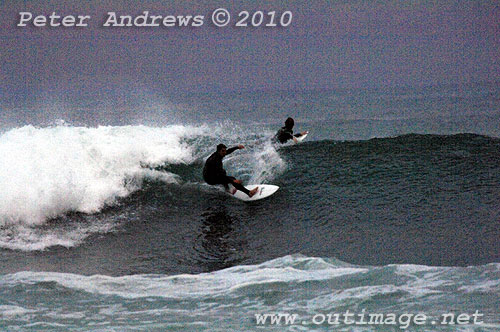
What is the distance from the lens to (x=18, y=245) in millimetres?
9672

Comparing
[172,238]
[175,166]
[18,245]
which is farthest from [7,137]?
[172,238]

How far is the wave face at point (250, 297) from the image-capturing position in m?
6.27

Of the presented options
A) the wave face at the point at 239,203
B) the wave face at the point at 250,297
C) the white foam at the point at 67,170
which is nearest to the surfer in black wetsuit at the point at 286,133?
the wave face at the point at 239,203

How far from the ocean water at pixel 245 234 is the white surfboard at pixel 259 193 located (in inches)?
8.1

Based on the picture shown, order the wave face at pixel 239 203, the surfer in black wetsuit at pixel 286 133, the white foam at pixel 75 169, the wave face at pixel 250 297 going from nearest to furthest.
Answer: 1. the wave face at pixel 250 297
2. the wave face at pixel 239 203
3. the white foam at pixel 75 169
4. the surfer in black wetsuit at pixel 286 133

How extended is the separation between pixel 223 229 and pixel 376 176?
480 centimetres

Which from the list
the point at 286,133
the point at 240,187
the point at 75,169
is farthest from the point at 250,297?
the point at 286,133

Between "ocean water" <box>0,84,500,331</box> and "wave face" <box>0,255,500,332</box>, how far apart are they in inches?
1.1

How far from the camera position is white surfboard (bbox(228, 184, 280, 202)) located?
40.0ft

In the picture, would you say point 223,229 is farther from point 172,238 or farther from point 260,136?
point 260,136

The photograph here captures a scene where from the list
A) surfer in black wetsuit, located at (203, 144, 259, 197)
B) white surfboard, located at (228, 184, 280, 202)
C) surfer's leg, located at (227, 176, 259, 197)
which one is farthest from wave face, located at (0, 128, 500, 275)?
surfer in black wetsuit, located at (203, 144, 259, 197)

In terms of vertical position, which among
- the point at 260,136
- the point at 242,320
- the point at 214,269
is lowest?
the point at 242,320

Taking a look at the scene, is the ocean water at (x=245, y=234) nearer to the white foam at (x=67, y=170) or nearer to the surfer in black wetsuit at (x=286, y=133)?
the white foam at (x=67, y=170)

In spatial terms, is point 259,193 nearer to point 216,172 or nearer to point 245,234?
point 216,172
